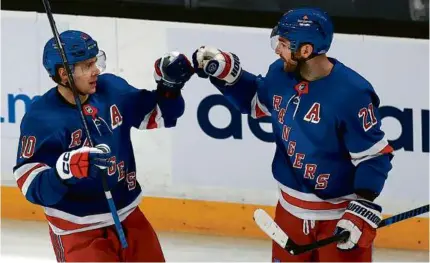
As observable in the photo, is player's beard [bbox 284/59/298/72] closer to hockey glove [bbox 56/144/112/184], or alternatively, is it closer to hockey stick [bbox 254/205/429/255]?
hockey stick [bbox 254/205/429/255]

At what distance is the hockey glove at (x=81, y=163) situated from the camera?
139 inches

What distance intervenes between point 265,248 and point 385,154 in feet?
4.61

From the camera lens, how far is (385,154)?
12.1ft

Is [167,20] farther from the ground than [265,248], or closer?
farther from the ground

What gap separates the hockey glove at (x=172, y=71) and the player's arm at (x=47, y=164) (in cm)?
37

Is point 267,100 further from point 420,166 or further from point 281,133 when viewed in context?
point 420,166

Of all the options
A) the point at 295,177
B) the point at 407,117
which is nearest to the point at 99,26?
the point at 407,117

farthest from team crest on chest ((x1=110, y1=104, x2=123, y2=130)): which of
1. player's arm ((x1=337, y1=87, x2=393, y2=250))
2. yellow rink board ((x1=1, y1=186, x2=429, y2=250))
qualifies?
yellow rink board ((x1=1, y1=186, x2=429, y2=250))

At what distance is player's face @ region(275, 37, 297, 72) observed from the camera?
3704 mm

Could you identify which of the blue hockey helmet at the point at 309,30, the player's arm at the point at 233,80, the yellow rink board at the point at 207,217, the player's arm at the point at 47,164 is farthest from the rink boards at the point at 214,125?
the player's arm at the point at 47,164

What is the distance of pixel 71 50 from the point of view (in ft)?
12.1

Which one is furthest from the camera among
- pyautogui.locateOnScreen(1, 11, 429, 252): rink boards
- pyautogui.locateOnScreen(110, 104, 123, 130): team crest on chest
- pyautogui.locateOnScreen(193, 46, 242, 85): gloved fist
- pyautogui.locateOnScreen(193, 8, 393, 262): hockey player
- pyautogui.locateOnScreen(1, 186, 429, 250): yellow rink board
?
pyautogui.locateOnScreen(1, 186, 429, 250): yellow rink board

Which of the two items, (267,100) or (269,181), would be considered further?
(269,181)

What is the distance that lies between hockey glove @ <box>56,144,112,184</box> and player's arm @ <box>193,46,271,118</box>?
1.61ft
